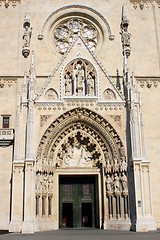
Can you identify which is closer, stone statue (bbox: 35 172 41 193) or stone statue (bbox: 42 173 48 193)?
stone statue (bbox: 35 172 41 193)

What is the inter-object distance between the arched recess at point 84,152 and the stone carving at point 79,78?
4.06 feet

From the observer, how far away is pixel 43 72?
19312 mm

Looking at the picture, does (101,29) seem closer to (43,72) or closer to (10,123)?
(43,72)

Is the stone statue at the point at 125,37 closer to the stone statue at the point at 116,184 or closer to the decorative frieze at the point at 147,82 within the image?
the decorative frieze at the point at 147,82

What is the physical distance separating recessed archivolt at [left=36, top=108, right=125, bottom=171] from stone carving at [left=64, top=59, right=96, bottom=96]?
124 cm

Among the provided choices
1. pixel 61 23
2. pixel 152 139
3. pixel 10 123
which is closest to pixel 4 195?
pixel 10 123

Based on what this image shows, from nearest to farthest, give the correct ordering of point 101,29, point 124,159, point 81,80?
point 124,159 < point 81,80 < point 101,29

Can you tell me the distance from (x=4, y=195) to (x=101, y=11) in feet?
43.9

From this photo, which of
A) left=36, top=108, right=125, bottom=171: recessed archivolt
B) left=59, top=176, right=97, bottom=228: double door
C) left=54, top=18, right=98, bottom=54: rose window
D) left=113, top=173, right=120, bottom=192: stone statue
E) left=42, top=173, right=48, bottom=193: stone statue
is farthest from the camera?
left=54, top=18, right=98, bottom=54: rose window

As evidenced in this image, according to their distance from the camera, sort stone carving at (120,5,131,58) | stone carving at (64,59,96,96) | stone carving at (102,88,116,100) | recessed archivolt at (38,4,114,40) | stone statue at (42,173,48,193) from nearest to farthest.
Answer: stone statue at (42,173,48,193), stone carving at (102,88,116,100), stone carving at (64,59,96,96), stone carving at (120,5,131,58), recessed archivolt at (38,4,114,40)

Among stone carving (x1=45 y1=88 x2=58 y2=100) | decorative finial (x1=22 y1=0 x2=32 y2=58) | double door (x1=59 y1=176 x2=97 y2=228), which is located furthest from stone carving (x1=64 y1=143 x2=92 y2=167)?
decorative finial (x1=22 y1=0 x2=32 y2=58)

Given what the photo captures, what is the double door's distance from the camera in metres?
17.1

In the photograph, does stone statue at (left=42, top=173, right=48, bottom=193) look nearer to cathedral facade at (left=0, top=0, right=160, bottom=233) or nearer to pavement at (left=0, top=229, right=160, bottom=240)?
cathedral facade at (left=0, top=0, right=160, bottom=233)

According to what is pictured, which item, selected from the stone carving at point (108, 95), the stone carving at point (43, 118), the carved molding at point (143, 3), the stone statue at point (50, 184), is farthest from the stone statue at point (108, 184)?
the carved molding at point (143, 3)
